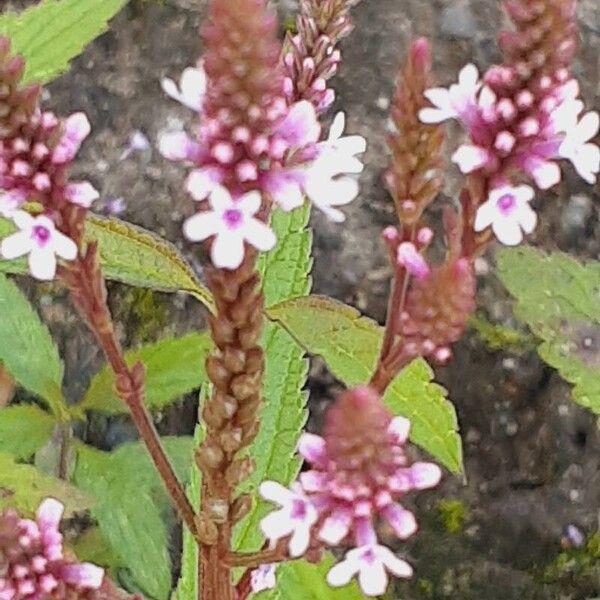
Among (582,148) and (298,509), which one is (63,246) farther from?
(582,148)

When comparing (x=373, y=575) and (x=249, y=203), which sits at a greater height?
(x=249, y=203)

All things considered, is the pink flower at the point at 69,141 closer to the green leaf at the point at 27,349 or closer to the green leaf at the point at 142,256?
the green leaf at the point at 142,256

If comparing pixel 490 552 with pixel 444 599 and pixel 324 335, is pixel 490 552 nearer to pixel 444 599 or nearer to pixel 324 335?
pixel 444 599

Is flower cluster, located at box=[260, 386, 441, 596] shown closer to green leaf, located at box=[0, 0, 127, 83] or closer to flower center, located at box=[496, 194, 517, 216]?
flower center, located at box=[496, 194, 517, 216]

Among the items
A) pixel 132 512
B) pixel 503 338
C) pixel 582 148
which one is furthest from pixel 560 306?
pixel 582 148

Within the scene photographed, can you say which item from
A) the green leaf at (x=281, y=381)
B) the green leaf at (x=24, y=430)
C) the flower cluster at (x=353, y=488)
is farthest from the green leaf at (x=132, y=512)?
the flower cluster at (x=353, y=488)

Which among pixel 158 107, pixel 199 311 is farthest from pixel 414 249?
pixel 158 107

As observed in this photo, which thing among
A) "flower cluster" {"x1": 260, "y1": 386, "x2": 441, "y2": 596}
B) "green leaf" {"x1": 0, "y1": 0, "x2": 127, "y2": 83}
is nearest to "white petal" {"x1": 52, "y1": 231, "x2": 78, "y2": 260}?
"flower cluster" {"x1": 260, "y1": 386, "x2": 441, "y2": 596}
